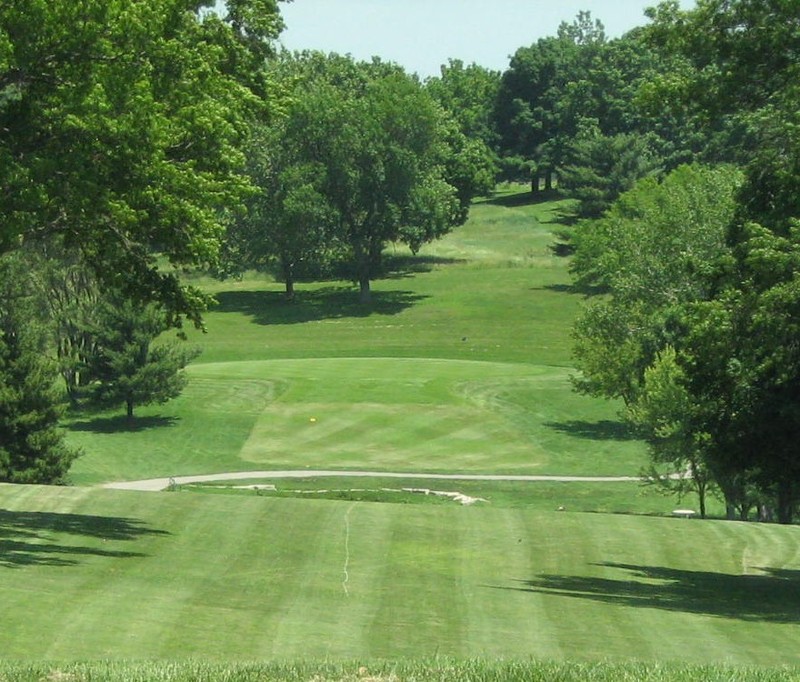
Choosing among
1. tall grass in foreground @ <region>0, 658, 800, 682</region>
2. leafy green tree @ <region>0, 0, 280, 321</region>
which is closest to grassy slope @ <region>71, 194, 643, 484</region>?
leafy green tree @ <region>0, 0, 280, 321</region>

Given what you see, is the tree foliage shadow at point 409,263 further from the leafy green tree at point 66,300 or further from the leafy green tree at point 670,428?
the leafy green tree at point 670,428

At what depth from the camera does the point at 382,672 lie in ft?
33.8

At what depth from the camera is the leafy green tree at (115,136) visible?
1869 cm

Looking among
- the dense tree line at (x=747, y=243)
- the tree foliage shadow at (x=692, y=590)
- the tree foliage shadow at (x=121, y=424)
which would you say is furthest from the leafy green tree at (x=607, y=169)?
the tree foliage shadow at (x=692, y=590)

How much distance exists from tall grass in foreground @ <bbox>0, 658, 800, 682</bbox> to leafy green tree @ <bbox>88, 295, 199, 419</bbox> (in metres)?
41.9

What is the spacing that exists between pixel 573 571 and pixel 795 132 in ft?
22.0

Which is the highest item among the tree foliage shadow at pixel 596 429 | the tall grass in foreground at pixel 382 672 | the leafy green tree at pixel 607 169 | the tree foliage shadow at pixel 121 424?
the leafy green tree at pixel 607 169

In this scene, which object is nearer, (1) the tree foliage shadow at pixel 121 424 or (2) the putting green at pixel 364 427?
(2) the putting green at pixel 364 427

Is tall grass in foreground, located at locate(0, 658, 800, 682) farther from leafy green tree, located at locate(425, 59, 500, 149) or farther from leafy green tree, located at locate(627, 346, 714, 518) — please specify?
leafy green tree, located at locate(425, 59, 500, 149)

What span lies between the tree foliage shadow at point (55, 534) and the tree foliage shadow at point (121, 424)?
30246mm

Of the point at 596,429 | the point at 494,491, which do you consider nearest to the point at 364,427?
the point at 596,429

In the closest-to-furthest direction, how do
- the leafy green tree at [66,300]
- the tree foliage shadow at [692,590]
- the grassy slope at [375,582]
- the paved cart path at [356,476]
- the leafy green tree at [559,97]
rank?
the grassy slope at [375,582], the tree foliage shadow at [692,590], the paved cart path at [356,476], the leafy green tree at [66,300], the leafy green tree at [559,97]

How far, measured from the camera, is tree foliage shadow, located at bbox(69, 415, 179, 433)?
53.5 m

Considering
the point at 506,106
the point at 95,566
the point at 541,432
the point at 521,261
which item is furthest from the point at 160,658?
the point at 506,106
